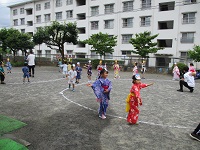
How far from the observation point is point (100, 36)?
1121 inches

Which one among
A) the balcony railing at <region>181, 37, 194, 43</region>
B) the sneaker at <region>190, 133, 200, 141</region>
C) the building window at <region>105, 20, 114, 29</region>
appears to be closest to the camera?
the sneaker at <region>190, 133, 200, 141</region>

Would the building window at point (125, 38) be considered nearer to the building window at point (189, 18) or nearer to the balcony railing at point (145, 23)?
the balcony railing at point (145, 23)

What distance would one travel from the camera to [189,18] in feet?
93.5

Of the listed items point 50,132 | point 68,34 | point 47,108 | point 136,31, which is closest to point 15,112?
point 47,108

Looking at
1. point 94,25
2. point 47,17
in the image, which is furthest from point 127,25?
point 47,17

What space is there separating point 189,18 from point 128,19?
10.2 metres

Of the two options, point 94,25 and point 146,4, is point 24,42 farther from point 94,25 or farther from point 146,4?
point 146,4

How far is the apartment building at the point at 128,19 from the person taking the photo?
94.0ft

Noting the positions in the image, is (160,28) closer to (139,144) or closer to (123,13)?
(123,13)

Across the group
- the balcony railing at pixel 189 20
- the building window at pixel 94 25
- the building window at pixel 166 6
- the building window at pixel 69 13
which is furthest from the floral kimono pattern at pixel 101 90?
the building window at pixel 69 13

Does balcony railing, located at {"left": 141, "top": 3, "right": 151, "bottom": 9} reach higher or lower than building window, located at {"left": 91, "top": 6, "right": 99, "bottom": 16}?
lower

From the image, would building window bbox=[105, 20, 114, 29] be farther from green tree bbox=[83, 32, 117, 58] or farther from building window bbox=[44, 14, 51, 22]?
building window bbox=[44, 14, 51, 22]

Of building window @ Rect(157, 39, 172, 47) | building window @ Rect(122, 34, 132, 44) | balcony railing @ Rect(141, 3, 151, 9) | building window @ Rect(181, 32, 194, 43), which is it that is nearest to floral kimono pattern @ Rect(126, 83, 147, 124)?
building window @ Rect(181, 32, 194, 43)

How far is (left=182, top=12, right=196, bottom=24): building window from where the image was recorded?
2817 centimetres
